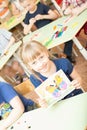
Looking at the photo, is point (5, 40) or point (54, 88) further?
point (5, 40)

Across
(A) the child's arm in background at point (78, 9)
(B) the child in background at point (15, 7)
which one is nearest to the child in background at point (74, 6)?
(A) the child's arm in background at point (78, 9)

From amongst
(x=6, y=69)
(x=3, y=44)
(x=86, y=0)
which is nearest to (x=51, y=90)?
(x=86, y=0)

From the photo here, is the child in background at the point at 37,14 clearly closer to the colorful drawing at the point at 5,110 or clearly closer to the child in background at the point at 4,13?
the child in background at the point at 4,13

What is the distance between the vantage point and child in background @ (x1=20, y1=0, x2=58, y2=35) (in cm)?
386

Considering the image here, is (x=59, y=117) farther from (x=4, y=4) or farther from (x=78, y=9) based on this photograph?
(x=4, y=4)

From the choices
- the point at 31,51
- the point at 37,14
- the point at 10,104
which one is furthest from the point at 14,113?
the point at 37,14

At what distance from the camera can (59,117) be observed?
1.81 metres

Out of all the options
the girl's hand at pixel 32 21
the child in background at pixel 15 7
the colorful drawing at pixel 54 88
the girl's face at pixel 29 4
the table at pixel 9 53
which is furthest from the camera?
the child in background at pixel 15 7

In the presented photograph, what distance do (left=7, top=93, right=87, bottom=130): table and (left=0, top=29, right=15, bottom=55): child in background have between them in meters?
1.91

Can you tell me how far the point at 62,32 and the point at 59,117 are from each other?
149 cm

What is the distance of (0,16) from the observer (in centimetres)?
512

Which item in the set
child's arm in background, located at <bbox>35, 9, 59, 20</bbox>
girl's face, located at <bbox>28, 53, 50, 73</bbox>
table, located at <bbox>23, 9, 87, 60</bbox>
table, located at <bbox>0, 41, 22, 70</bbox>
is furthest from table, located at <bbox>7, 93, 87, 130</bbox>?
child's arm in background, located at <bbox>35, 9, 59, 20</bbox>

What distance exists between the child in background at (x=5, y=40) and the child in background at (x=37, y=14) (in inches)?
8.3

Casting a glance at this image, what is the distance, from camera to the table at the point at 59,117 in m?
1.71
